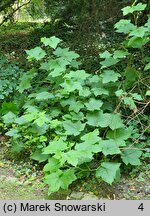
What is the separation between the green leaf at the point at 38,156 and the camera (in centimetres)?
341

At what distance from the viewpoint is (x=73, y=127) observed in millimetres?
3494

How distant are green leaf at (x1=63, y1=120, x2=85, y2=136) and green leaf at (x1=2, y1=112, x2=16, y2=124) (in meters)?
0.73

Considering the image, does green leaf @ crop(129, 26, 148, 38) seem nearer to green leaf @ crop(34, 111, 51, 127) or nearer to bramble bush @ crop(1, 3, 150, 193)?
bramble bush @ crop(1, 3, 150, 193)

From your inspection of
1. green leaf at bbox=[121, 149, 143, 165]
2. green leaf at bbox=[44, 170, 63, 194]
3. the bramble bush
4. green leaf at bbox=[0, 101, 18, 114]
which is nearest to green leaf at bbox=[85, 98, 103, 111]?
the bramble bush

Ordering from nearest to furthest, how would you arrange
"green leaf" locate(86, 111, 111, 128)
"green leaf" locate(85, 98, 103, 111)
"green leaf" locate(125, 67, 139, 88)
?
"green leaf" locate(86, 111, 111, 128), "green leaf" locate(85, 98, 103, 111), "green leaf" locate(125, 67, 139, 88)

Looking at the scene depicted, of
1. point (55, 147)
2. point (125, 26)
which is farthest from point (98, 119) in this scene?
point (125, 26)

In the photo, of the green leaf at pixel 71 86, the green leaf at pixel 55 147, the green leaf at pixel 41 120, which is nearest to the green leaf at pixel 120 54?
the green leaf at pixel 71 86

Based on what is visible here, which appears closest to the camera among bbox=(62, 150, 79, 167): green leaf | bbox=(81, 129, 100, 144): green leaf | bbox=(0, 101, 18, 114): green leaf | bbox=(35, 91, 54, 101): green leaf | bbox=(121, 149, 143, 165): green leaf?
bbox=(62, 150, 79, 167): green leaf

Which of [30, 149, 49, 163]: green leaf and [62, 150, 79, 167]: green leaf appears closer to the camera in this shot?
[62, 150, 79, 167]: green leaf

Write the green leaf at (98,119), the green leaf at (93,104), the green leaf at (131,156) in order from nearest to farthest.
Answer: the green leaf at (131,156)
the green leaf at (98,119)
the green leaf at (93,104)

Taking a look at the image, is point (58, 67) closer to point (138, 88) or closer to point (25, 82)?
point (25, 82)

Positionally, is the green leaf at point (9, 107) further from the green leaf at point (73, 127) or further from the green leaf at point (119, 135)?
the green leaf at point (119, 135)

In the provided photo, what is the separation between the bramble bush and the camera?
306cm

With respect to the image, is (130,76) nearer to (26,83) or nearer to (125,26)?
(125,26)
